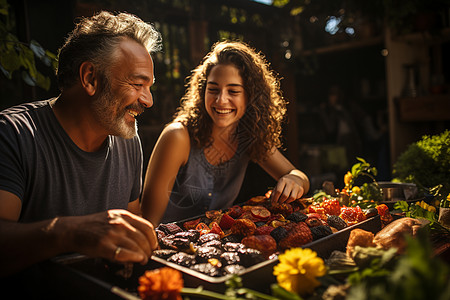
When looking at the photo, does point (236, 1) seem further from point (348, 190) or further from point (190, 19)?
point (348, 190)

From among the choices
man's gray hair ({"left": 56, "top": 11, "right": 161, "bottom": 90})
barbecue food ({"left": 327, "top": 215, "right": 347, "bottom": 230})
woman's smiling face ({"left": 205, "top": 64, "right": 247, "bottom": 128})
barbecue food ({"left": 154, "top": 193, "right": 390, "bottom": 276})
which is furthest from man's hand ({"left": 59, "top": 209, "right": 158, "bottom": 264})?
woman's smiling face ({"left": 205, "top": 64, "right": 247, "bottom": 128})

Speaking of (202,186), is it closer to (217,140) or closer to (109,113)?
(217,140)

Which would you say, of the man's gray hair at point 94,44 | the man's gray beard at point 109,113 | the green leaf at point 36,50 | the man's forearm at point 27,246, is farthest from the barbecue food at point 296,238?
the green leaf at point 36,50

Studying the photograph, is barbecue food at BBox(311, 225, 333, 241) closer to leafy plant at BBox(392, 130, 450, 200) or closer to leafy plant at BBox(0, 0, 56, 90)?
leafy plant at BBox(392, 130, 450, 200)

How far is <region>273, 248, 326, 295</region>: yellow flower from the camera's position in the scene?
811mm

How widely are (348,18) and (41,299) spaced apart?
198 inches

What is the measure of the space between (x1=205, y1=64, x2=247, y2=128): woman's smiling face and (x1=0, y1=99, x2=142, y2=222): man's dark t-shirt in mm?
638

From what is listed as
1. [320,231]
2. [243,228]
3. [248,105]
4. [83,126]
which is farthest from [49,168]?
[248,105]

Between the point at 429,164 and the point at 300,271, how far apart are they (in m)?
1.51

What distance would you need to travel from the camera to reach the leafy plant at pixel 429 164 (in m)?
1.93

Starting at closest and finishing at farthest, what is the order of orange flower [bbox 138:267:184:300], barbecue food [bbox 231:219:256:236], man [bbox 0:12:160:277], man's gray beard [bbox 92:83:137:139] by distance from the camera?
orange flower [bbox 138:267:184:300] < barbecue food [bbox 231:219:256:236] < man [bbox 0:12:160:277] < man's gray beard [bbox 92:83:137:139]

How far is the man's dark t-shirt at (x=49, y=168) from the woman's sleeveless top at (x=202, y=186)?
1.75ft

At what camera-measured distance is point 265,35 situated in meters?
5.13

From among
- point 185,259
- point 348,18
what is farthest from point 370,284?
point 348,18
